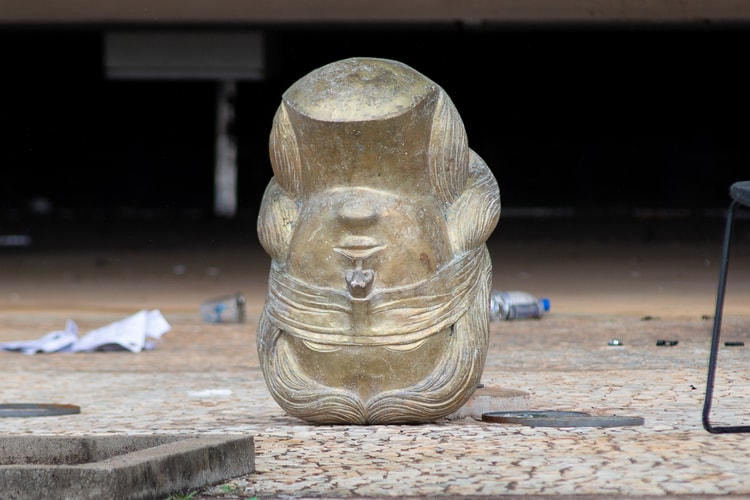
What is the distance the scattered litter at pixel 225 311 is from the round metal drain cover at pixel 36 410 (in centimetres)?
351

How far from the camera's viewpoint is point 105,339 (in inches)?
330

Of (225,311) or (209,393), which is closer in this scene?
(209,393)

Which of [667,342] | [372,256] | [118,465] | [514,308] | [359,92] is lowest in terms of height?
[514,308]

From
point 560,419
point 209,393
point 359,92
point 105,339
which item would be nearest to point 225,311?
point 105,339

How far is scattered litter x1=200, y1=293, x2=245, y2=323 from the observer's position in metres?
9.69

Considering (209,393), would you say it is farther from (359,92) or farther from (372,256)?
(359,92)

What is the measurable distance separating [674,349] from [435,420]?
278cm

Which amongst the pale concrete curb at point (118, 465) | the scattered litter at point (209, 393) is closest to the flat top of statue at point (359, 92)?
the pale concrete curb at point (118, 465)

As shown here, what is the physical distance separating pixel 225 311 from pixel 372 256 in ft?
15.1

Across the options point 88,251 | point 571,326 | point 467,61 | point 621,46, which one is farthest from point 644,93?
point 571,326

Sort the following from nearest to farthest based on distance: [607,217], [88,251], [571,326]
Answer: [571,326], [88,251], [607,217]

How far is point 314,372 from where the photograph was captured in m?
5.38

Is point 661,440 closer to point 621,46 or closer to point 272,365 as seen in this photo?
point 272,365

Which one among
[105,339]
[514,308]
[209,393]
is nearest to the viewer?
[209,393]
